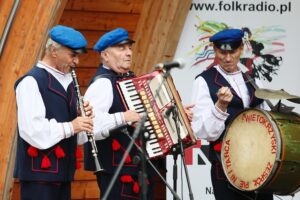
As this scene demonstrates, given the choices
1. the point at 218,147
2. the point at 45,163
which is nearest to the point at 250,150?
the point at 218,147

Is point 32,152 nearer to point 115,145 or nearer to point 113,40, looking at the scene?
point 115,145

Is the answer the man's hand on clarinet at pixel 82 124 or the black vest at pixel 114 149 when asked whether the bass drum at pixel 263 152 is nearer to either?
the black vest at pixel 114 149

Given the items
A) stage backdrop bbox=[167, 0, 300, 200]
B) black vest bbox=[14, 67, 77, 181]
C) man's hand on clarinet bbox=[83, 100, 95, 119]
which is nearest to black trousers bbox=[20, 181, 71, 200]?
black vest bbox=[14, 67, 77, 181]

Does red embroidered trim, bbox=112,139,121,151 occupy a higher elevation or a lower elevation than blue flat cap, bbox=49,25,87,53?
lower

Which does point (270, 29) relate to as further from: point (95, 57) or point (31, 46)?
point (31, 46)

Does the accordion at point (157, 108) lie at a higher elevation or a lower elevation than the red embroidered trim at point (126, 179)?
higher

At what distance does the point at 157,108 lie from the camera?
7.78m

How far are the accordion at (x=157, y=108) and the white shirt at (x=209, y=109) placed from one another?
31 cm

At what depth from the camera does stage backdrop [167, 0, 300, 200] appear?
32.8ft

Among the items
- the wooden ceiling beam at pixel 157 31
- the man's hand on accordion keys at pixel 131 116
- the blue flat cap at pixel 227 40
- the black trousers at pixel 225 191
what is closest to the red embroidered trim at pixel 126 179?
the man's hand on accordion keys at pixel 131 116

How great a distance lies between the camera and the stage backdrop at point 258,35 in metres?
9.99

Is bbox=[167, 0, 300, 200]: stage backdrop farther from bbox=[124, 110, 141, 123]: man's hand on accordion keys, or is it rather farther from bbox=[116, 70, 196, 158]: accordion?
bbox=[124, 110, 141, 123]: man's hand on accordion keys

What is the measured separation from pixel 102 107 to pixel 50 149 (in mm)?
553

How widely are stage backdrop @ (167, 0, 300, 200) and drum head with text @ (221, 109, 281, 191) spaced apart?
2.02 meters
